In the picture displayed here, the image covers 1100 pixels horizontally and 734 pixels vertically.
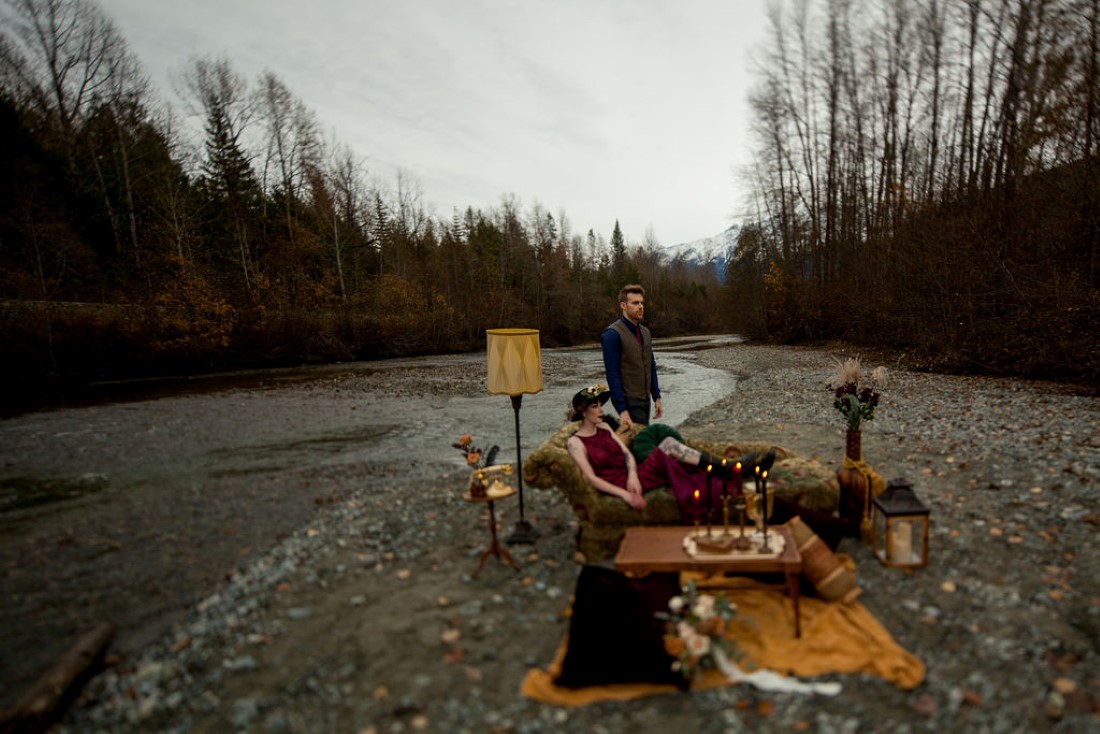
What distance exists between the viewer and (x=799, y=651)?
3.65 m

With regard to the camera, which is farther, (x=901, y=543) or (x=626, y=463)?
(x=626, y=463)

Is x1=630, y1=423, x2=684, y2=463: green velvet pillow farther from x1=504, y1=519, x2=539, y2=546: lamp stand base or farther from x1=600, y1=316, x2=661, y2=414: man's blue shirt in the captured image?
x1=504, y1=519, x2=539, y2=546: lamp stand base

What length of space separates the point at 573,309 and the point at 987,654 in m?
54.3

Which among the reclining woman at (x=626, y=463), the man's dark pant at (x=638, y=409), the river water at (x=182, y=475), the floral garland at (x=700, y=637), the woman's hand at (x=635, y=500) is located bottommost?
the river water at (x=182, y=475)

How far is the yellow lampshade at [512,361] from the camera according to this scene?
5566 millimetres

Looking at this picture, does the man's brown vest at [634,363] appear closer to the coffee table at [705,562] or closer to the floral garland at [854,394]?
the floral garland at [854,394]

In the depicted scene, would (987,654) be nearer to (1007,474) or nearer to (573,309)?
(1007,474)

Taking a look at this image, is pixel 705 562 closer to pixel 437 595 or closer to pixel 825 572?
pixel 825 572

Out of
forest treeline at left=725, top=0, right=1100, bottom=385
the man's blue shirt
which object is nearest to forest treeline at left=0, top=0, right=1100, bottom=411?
forest treeline at left=725, top=0, right=1100, bottom=385

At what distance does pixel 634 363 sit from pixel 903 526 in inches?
127

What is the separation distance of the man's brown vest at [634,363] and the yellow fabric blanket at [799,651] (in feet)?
10.0

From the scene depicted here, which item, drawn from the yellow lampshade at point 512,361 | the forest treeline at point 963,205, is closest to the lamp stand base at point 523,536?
the yellow lampshade at point 512,361

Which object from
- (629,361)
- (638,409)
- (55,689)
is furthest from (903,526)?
(55,689)

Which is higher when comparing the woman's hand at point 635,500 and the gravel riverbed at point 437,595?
the woman's hand at point 635,500
